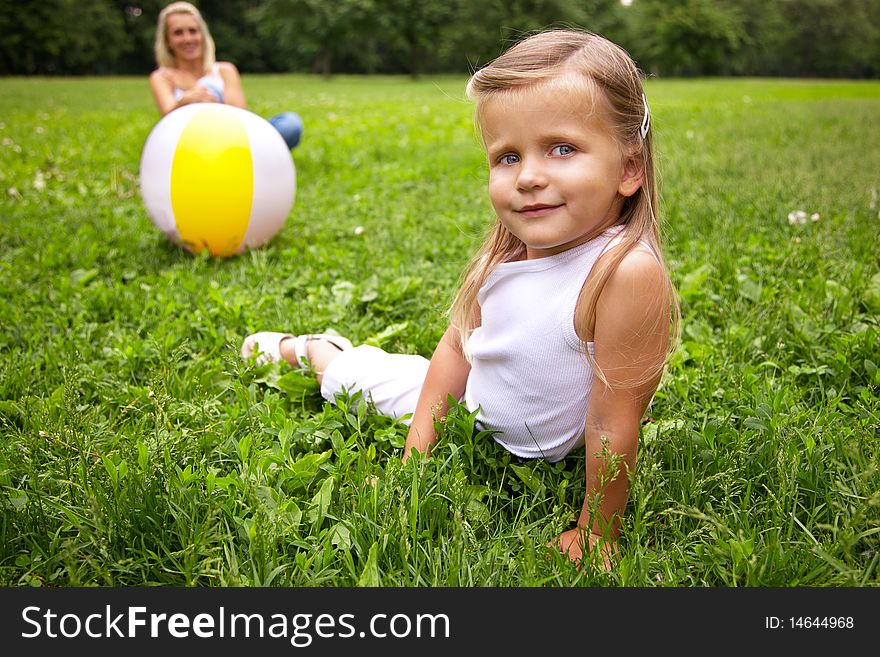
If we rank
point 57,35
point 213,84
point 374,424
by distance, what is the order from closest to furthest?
point 374,424 → point 213,84 → point 57,35

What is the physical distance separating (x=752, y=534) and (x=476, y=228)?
11.0 feet

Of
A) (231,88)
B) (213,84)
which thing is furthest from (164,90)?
(231,88)

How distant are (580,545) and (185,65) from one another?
578 cm

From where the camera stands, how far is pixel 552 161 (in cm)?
176

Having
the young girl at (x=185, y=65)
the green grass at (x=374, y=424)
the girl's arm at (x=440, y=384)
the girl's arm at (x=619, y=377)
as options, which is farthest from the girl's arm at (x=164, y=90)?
the girl's arm at (x=619, y=377)

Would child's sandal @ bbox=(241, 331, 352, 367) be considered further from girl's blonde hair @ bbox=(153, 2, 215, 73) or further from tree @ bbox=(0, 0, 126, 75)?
tree @ bbox=(0, 0, 126, 75)

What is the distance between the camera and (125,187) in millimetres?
6570

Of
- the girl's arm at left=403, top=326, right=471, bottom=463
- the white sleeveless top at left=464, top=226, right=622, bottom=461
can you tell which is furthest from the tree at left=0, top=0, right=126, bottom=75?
the white sleeveless top at left=464, top=226, right=622, bottom=461

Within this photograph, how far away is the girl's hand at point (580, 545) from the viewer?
5.66ft

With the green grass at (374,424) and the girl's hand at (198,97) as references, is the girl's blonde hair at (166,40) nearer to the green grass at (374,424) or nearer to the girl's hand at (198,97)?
the girl's hand at (198,97)

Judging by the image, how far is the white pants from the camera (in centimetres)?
253

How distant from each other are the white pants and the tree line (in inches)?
1459

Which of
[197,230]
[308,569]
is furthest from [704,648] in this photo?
A: [197,230]

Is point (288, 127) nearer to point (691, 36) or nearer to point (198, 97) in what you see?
point (198, 97)
